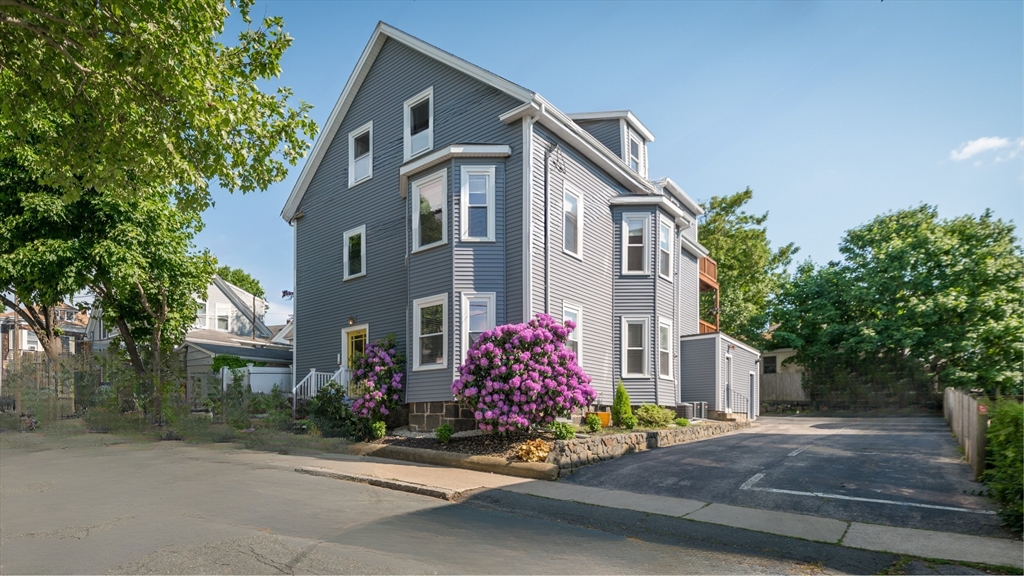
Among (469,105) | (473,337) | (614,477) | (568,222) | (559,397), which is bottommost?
Answer: (614,477)

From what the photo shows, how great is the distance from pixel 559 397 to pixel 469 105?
8584mm

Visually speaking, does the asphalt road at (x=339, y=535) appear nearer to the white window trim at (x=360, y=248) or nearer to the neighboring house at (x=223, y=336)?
the white window trim at (x=360, y=248)

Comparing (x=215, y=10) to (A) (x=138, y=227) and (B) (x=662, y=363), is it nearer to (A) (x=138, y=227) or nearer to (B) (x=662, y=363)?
(A) (x=138, y=227)

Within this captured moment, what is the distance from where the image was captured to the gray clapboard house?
15.6 meters

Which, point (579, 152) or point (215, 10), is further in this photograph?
point (579, 152)

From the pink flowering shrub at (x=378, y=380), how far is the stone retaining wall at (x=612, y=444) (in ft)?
18.1

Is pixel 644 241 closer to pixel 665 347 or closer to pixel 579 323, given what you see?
pixel 665 347

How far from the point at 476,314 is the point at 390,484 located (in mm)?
5755

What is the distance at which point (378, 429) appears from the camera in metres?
15.4

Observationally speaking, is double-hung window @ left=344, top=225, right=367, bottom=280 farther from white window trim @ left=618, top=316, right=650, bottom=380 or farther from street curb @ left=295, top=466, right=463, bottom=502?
street curb @ left=295, top=466, right=463, bottom=502

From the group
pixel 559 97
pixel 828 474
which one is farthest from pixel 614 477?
pixel 559 97

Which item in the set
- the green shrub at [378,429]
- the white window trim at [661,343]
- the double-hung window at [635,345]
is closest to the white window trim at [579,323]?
the double-hung window at [635,345]

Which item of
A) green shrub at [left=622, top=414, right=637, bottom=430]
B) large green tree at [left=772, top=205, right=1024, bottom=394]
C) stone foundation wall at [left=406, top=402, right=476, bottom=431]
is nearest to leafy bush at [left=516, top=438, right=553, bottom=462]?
stone foundation wall at [left=406, top=402, right=476, bottom=431]

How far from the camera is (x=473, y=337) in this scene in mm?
15273
